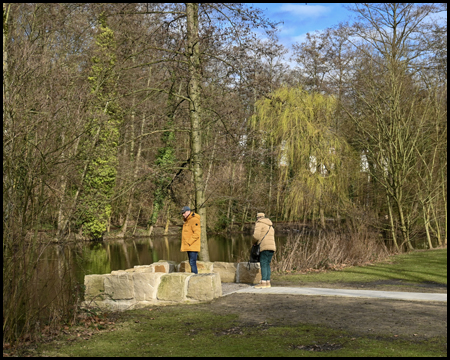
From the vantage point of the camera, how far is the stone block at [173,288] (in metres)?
9.09

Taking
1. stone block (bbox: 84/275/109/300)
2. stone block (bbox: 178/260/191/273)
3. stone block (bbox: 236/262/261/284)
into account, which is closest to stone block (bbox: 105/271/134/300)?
stone block (bbox: 84/275/109/300)

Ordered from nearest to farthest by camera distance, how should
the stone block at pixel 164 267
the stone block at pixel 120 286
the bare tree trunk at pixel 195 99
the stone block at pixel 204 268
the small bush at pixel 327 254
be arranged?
1. the stone block at pixel 120 286
2. the stone block at pixel 164 267
3. the stone block at pixel 204 268
4. the bare tree trunk at pixel 195 99
5. the small bush at pixel 327 254

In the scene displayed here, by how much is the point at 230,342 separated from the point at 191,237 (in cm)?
497

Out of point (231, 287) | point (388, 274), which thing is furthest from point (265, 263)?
point (388, 274)

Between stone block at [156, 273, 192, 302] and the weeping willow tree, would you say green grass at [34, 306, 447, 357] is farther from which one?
the weeping willow tree

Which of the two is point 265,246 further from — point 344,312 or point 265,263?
point 344,312

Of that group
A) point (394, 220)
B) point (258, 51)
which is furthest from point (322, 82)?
point (258, 51)

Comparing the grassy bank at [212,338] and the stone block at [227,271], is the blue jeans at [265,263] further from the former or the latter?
the grassy bank at [212,338]

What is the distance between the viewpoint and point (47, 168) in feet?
22.0

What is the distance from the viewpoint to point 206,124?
16.2 meters

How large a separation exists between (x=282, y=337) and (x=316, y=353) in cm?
82

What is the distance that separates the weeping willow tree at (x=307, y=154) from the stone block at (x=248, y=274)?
13.4 metres

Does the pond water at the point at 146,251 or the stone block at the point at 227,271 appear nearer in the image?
the stone block at the point at 227,271

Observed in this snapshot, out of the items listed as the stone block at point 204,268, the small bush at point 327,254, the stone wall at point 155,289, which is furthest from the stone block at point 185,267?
the small bush at point 327,254
